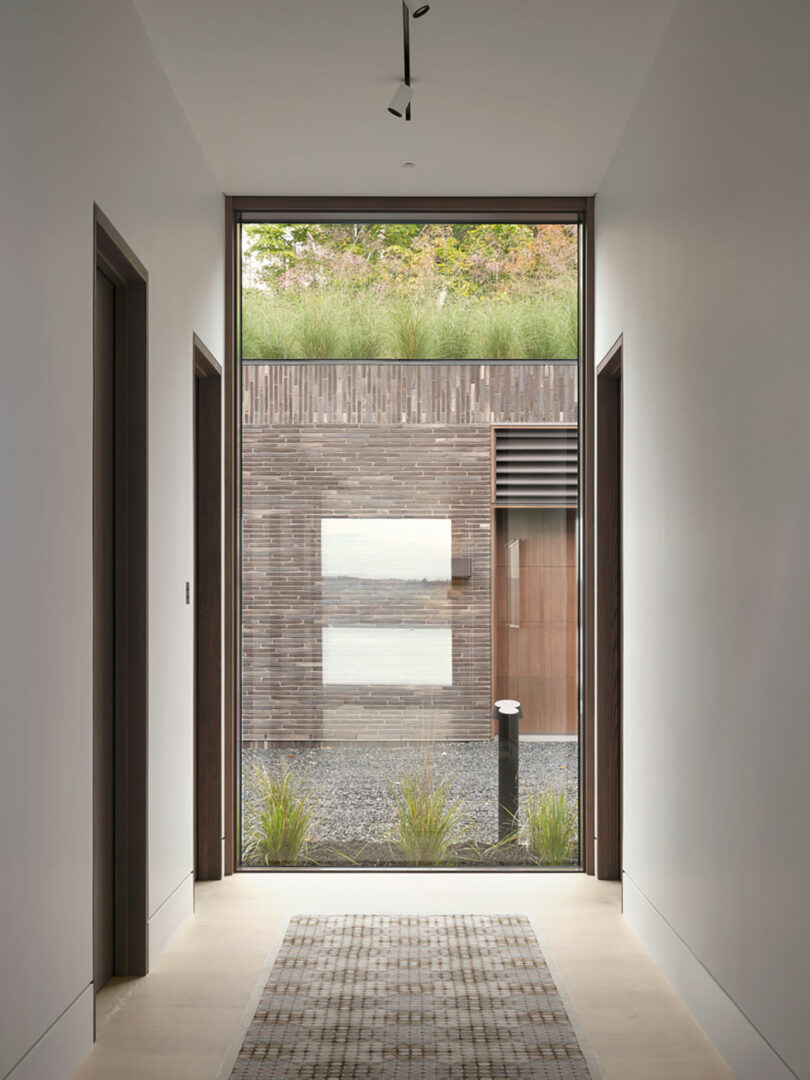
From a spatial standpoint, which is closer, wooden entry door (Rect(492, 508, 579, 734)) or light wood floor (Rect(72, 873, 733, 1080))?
light wood floor (Rect(72, 873, 733, 1080))

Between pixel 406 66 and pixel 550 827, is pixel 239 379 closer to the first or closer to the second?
pixel 406 66

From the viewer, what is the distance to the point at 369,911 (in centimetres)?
391

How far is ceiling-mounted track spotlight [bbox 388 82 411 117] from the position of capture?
11.0 feet

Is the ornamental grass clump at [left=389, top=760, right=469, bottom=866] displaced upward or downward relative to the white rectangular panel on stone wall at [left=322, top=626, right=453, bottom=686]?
downward

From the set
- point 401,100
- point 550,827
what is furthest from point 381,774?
point 401,100
